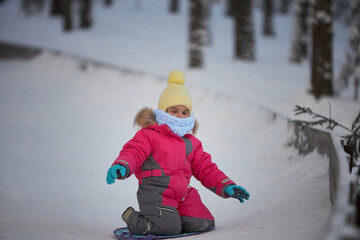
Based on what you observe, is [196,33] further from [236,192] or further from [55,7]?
[55,7]

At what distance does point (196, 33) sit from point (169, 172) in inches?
418

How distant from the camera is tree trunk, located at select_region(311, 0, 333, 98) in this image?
9.66 meters

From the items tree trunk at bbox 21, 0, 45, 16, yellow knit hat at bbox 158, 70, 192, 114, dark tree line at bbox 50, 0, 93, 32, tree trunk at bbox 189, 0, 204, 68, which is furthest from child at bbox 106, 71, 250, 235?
tree trunk at bbox 21, 0, 45, 16

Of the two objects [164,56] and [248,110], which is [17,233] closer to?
[248,110]

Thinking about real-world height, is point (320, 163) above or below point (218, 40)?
below

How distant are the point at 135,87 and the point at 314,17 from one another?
14.7 ft

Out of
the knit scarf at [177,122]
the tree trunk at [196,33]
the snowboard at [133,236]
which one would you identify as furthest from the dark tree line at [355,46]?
the snowboard at [133,236]

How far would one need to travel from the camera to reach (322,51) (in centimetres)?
971

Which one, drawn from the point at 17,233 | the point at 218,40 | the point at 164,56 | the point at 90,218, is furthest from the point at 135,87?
the point at 218,40

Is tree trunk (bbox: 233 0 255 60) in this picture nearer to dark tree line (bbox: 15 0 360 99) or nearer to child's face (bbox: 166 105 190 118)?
dark tree line (bbox: 15 0 360 99)

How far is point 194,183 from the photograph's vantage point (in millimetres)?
5523

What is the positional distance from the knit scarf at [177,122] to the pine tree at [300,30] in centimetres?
1610

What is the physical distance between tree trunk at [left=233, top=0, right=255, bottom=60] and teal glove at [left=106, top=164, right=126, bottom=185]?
14477mm

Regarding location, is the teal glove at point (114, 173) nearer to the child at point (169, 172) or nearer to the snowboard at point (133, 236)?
the child at point (169, 172)
